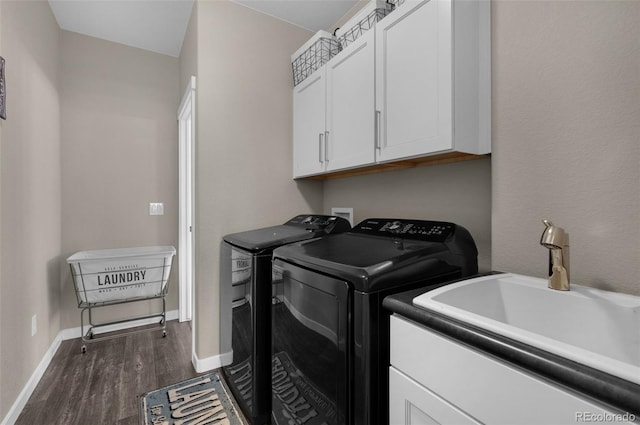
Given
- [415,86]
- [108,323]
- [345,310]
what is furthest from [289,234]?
[108,323]

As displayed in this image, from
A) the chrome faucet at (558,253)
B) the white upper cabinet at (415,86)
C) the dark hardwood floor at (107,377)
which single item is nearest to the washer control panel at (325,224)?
the white upper cabinet at (415,86)

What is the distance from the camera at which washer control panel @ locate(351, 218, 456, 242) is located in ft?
4.37

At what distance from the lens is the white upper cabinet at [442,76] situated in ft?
4.08

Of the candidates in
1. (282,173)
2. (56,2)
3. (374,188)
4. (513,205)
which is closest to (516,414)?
(513,205)

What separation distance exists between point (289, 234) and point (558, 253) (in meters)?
1.31

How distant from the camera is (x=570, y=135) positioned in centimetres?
103

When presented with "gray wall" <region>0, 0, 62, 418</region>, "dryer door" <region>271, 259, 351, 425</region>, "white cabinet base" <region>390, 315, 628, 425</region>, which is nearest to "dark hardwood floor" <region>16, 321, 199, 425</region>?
"gray wall" <region>0, 0, 62, 418</region>

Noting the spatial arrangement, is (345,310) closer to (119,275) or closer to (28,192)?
(28,192)

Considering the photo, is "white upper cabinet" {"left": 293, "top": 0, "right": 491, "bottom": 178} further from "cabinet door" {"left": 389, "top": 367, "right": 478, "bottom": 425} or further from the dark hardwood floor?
the dark hardwood floor

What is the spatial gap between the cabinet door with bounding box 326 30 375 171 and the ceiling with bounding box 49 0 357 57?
0.72m

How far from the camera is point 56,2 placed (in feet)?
7.55

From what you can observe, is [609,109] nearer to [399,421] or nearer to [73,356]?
[399,421]

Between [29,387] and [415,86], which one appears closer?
[415,86]

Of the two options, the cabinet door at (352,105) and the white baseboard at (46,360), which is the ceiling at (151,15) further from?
the white baseboard at (46,360)
